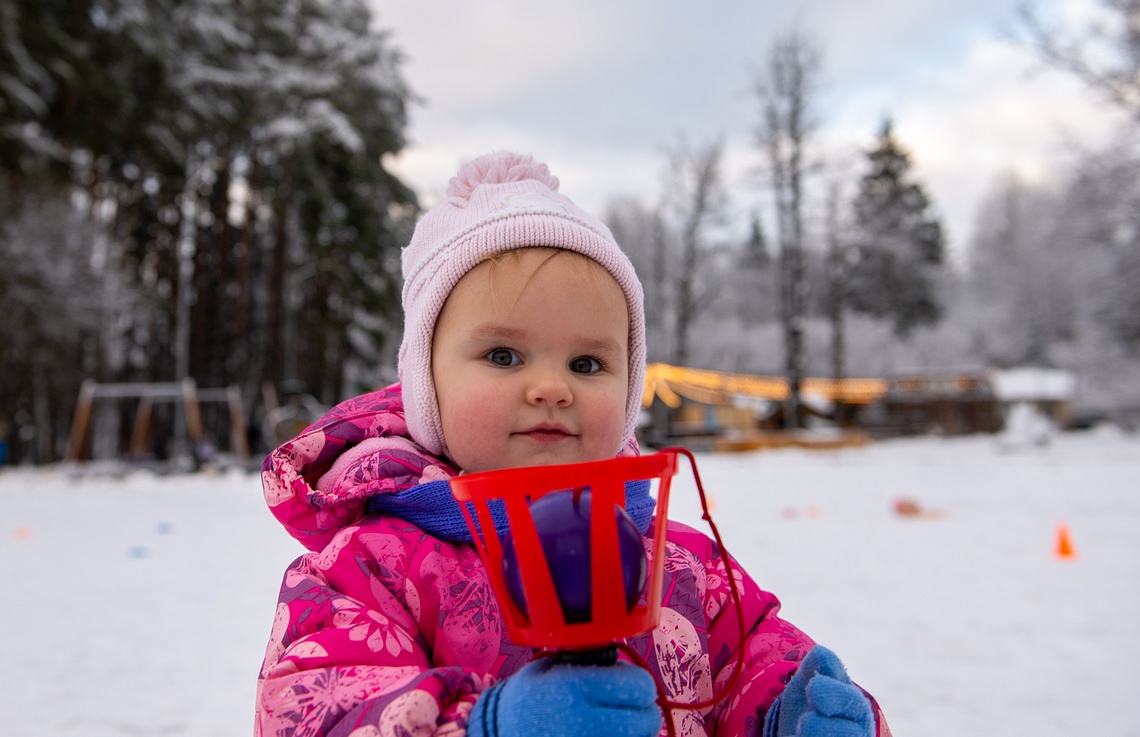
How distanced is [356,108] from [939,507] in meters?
17.9

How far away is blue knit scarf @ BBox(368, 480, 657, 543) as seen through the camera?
1250 millimetres

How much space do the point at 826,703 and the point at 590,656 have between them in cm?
37

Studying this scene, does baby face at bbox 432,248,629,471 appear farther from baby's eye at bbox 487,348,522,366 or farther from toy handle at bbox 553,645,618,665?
toy handle at bbox 553,645,618,665

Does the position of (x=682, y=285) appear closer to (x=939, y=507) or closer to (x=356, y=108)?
(x=356, y=108)

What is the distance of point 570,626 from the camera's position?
75 centimetres

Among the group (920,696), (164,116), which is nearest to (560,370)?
(920,696)

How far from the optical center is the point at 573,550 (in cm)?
74

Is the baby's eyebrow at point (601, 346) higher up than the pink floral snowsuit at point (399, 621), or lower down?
higher up

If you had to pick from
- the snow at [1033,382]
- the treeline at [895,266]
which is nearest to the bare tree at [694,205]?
the treeline at [895,266]

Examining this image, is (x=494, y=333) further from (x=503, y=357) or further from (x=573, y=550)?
(x=573, y=550)

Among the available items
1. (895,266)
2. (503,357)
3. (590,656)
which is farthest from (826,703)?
(895,266)

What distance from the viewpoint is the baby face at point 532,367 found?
47.6 inches

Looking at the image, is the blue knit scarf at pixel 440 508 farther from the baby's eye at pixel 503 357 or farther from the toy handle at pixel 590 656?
the toy handle at pixel 590 656

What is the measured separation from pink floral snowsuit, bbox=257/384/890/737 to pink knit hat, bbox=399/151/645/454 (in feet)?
0.36
